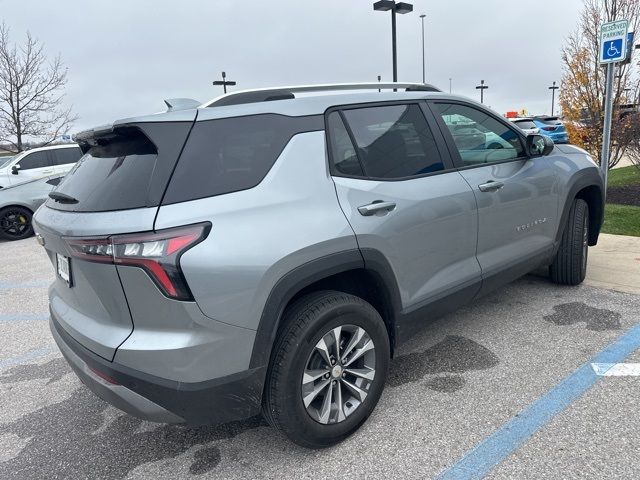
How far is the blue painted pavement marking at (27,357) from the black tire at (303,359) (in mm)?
2565

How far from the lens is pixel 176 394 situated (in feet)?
6.47

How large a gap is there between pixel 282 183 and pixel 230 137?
12.3 inches

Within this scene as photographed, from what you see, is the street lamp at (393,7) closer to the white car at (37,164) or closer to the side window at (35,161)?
the white car at (37,164)

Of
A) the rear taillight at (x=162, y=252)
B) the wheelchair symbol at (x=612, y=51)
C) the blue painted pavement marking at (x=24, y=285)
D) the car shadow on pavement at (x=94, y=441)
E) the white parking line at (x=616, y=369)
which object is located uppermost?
the wheelchair symbol at (x=612, y=51)

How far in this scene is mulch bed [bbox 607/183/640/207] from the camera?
8.22 metres

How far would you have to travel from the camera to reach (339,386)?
95.3 inches

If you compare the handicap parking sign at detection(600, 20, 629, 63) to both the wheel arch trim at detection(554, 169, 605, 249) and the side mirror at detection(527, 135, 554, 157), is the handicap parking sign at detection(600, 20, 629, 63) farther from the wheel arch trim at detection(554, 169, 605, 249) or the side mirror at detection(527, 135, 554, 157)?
the side mirror at detection(527, 135, 554, 157)

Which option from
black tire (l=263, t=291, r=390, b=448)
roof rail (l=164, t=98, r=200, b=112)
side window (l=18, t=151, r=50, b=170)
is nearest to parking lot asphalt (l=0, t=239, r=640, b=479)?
black tire (l=263, t=291, r=390, b=448)

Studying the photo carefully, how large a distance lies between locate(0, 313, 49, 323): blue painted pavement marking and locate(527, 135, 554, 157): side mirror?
470 centimetres

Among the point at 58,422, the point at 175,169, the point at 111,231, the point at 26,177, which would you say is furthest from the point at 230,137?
the point at 26,177

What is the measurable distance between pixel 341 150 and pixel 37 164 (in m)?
12.5

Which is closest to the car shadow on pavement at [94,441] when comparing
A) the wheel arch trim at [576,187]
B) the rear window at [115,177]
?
the rear window at [115,177]

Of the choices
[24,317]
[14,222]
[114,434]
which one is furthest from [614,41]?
[14,222]

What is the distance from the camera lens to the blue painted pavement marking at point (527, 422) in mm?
2221
